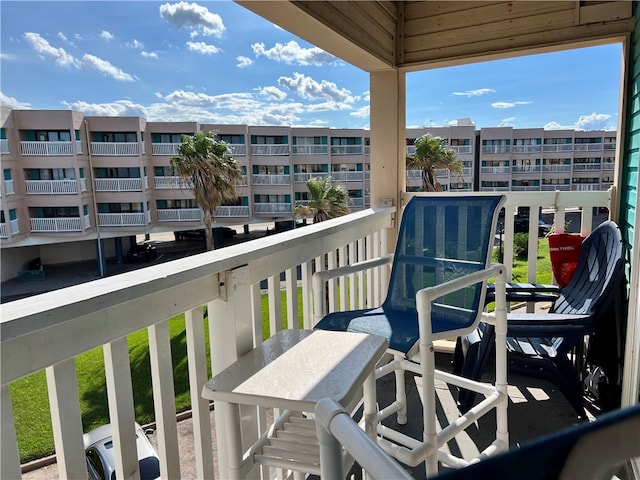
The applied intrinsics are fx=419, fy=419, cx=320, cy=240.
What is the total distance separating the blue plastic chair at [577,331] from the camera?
2.05 m

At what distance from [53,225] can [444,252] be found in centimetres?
444

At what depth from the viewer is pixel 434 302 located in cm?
200

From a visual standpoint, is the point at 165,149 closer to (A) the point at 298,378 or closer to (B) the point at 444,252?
(B) the point at 444,252

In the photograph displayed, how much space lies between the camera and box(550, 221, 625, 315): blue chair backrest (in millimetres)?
2092

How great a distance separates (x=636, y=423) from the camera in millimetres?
435

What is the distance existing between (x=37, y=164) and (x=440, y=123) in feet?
47.2

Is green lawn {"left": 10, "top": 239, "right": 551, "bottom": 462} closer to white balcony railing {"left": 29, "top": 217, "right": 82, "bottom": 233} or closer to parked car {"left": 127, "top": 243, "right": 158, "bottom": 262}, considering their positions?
parked car {"left": 127, "top": 243, "right": 158, "bottom": 262}

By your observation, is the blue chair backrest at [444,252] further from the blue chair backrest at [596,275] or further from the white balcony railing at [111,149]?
the white balcony railing at [111,149]

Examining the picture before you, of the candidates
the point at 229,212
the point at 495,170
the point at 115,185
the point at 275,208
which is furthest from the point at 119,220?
the point at 495,170

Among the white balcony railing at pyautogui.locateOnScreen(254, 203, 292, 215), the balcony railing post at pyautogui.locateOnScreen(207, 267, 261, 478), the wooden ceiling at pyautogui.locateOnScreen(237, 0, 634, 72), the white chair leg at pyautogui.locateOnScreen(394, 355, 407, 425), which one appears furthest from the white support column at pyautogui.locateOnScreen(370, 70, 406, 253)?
the white balcony railing at pyautogui.locateOnScreen(254, 203, 292, 215)

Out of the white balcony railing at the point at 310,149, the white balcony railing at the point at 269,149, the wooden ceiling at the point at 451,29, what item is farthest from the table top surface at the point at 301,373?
the white balcony railing at the point at 310,149

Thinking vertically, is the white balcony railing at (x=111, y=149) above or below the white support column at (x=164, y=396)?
above

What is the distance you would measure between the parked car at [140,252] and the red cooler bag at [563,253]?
9.73 ft

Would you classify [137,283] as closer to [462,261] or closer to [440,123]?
[462,261]
